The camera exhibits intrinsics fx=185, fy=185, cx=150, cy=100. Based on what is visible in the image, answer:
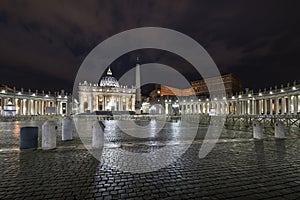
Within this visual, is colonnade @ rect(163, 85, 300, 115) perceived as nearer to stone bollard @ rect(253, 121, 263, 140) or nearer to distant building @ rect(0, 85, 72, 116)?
stone bollard @ rect(253, 121, 263, 140)

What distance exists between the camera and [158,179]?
557 centimetres

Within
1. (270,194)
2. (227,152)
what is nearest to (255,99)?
(227,152)

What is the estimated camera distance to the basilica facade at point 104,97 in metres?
117

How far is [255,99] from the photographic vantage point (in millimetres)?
66750

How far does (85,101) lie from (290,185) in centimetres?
12090

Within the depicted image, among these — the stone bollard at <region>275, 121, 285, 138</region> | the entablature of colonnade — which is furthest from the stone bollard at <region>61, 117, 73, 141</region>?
the entablature of colonnade

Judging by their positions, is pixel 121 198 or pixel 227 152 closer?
pixel 121 198

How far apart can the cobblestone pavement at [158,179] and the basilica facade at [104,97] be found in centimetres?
10600

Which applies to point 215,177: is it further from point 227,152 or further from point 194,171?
point 227,152

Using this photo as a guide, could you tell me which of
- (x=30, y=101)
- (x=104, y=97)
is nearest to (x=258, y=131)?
(x=30, y=101)

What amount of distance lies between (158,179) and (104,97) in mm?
119908

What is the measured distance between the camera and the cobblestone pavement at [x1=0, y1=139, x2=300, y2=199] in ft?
14.9

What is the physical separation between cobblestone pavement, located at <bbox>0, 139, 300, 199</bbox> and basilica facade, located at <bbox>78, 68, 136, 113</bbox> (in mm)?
106005

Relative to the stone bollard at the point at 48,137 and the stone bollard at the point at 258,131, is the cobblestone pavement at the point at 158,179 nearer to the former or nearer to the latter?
the stone bollard at the point at 48,137
